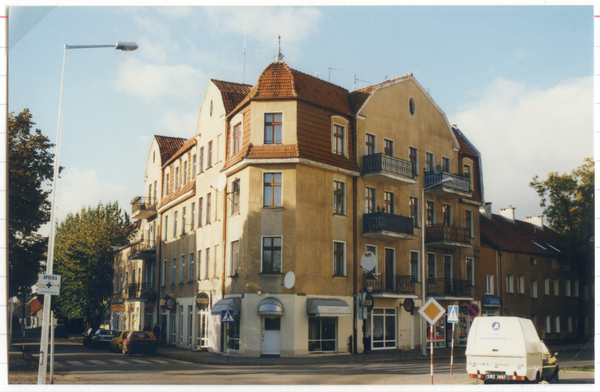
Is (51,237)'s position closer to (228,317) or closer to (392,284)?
(228,317)

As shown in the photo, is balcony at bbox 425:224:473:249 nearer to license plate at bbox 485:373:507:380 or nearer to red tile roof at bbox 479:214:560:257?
red tile roof at bbox 479:214:560:257

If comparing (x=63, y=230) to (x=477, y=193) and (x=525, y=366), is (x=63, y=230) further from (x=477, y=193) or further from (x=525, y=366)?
(x=525, y=366)

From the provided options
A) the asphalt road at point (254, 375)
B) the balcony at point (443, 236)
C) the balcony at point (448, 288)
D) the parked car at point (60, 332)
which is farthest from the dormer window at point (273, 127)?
the parked car at point (60, 332)

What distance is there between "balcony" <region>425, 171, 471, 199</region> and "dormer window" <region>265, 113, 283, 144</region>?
10.8 meters

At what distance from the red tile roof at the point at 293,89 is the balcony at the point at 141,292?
19.6 meters

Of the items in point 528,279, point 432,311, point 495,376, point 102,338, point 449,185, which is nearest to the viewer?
point 495,376

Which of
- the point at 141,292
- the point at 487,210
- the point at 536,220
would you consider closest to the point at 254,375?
the point at 141,292

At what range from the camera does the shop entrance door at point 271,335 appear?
29250 millimetres

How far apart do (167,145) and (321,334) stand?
78.9 ft

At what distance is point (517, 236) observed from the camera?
48281 millimetres

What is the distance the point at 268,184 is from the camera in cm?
3050

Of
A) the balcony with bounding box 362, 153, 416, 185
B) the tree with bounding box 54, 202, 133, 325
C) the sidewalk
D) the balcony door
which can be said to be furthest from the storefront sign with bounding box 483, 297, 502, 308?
the tree with bounding box 54, 202, 133, 325

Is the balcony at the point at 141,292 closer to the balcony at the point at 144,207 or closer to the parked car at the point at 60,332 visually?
the balcony at the point at 144,207

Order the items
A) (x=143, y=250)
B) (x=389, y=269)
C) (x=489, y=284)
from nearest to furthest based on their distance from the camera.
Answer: (x=389, y=269) < (x=489, y=284) < (x=143, y=250)
